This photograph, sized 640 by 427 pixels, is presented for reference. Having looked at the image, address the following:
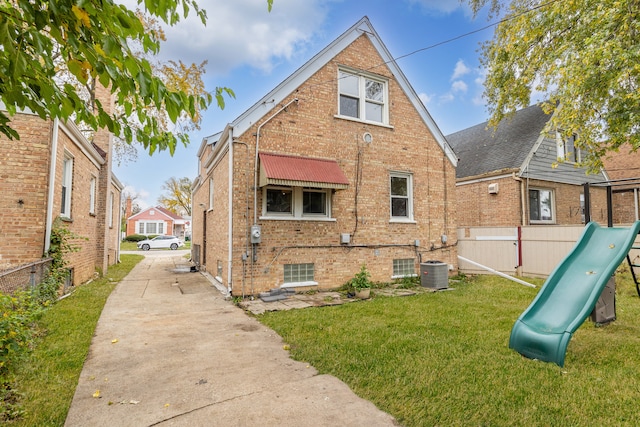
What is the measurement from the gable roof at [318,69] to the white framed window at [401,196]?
6.60 ft

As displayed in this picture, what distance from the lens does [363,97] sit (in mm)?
10531

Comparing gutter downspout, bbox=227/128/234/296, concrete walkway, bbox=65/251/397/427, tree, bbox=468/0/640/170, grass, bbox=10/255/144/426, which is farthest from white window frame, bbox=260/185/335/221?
tree, bbox=468/0/640/170

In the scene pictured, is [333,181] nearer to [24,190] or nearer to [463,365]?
[463,365]

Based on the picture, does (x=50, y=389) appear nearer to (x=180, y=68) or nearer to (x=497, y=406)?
(x=497, y=406)

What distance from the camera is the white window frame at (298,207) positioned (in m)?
8.90

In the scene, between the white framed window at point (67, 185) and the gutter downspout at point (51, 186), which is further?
the white framed window at point (67, 185)

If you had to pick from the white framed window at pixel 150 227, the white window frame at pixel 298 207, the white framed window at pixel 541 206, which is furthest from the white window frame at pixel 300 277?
the white framed window at pixel 150 227

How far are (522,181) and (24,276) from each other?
16055 mm

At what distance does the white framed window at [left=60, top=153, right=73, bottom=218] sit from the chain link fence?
7.14ft

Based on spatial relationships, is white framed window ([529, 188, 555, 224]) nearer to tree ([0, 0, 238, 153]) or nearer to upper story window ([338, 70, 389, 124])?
upper story window ([338, 70, 389, 124])

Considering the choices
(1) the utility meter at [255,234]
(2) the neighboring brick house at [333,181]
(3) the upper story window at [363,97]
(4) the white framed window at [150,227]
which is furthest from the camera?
(4) the white framed window at [150,227]

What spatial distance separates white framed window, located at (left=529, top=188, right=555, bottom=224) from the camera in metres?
15.0

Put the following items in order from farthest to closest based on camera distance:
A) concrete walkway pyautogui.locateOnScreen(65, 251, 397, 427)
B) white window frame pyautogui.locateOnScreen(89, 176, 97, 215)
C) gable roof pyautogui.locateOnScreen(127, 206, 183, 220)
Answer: gable roof pyautogui.locateOnScreen(127, 206, 183, 220), white window frame pyautogui.locateOnScreen(89, 176, 97, 215), concrete walkway pyautogui.locateOnScreen(65, 251, 397, 427)

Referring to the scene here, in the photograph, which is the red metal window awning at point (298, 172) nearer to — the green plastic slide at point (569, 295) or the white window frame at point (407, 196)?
the white window frame at point (407, 196)
